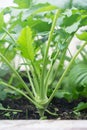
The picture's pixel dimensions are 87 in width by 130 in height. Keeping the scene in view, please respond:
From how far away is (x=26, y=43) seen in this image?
720 mm

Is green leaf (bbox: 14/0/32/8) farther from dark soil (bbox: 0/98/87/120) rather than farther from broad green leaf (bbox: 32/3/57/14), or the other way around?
dark soil (bbox: 0/98/87/120)

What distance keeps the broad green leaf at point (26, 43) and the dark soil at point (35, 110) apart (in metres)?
0.19

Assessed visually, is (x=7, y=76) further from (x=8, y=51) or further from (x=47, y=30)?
(x=47, y=30)

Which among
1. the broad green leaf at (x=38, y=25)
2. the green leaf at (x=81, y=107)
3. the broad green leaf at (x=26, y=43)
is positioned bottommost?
the green leaf at (x=81, y=107)

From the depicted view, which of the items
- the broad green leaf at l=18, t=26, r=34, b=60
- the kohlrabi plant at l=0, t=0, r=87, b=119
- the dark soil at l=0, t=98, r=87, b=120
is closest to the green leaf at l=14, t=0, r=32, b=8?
the kohlrabi plant at l=0, t=0, r=87, b=119

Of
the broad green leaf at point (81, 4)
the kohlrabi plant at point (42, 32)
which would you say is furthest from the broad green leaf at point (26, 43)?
the broad green leaf at point (81, 4)

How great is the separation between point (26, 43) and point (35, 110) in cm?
24

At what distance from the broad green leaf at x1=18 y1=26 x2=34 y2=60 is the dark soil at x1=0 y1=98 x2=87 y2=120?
0.19m

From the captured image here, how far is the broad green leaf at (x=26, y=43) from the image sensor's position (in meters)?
0.70

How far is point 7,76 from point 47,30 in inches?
14.0

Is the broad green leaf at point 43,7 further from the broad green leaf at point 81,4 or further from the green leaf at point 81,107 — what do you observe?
the green leaf at point 81,107

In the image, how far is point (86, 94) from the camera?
94cm

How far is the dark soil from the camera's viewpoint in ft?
2.82

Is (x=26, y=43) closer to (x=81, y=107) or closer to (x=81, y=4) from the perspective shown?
(x=81, y=4)
